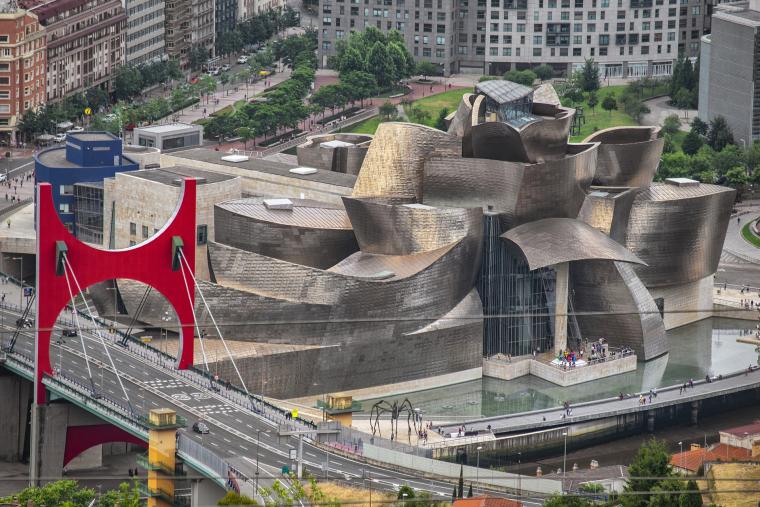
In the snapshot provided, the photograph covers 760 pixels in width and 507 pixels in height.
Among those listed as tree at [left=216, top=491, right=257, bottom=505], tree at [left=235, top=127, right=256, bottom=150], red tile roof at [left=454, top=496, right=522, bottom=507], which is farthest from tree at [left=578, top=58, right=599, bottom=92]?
tree at [left=216, top=491, right=257, bottom=505]

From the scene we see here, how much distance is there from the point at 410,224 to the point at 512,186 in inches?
201

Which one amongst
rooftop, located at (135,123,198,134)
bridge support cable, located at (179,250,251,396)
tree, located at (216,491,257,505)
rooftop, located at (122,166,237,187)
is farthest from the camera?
rooftop, located at (135,123,198,134)

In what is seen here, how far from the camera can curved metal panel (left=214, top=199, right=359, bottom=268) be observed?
4370 inches

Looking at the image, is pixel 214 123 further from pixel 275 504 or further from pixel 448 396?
pixel 275 504

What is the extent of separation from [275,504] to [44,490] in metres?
10.9

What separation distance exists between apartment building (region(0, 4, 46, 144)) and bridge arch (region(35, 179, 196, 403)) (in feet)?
189

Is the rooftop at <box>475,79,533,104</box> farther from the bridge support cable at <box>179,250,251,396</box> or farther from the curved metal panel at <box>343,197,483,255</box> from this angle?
the bridge support cable at <box>179,250,251,396</box>

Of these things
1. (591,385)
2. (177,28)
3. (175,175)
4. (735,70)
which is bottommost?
(591,385)

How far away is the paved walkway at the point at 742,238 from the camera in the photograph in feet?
452

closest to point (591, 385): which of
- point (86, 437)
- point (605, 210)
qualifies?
point (605, 210)

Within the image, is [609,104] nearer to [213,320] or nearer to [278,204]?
[278,204]

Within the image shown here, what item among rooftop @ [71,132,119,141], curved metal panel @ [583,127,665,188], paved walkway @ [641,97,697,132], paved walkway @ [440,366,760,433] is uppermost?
curved metal panel @ [583,127,665,188]

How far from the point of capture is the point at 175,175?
4636 inches

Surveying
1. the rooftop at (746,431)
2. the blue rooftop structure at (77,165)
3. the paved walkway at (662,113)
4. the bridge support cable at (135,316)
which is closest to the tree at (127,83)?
the paved walkway at (662,113)
